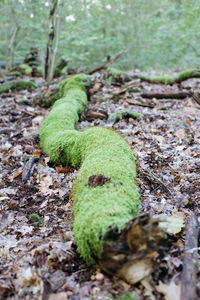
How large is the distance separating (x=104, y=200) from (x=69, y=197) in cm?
110

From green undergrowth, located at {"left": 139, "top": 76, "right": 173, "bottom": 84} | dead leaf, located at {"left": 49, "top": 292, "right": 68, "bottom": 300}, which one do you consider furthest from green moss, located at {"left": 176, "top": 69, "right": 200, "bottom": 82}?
dead leaf, located at {"left": 49, "top": 292, "right": 68, "bottom": 300}

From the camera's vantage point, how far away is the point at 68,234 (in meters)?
2.39

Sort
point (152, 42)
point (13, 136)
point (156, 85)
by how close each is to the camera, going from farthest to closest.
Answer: point (152, 42)
point (156, 85)
point (13, 136)

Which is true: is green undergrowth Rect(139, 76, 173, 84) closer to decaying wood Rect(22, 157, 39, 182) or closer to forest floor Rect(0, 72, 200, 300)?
forest floor Rect(0, 72, 200, 300)

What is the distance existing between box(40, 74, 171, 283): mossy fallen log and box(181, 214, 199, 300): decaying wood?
33 cm

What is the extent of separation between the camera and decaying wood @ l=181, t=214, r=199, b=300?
5.58ft

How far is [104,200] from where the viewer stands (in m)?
2.28

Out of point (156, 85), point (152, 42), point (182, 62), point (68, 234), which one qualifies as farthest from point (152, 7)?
point (68, 234)

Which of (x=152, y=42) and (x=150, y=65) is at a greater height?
(x=152, y=42)

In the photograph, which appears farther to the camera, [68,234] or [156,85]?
[156,85]

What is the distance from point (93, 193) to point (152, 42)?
17.4 meters

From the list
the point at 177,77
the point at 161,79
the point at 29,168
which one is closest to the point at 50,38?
the point at 161,79

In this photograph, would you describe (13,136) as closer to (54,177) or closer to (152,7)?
(54,177)

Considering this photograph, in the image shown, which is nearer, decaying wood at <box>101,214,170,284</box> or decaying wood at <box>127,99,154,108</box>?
decaying wood at <box>101,214,170,284</box>
